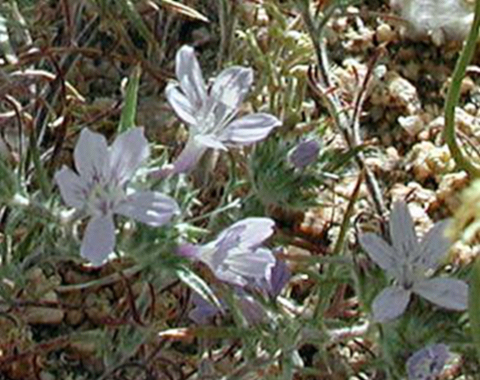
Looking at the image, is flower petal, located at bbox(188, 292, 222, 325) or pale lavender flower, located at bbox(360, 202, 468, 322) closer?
pale lavender flower, located at bbox(360, 202, 468, 322)

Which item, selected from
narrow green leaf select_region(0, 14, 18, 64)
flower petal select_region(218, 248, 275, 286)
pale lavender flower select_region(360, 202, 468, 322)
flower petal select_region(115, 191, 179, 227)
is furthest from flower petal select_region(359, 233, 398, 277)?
narrow green leaf select_region(0, 14, 18, 64)

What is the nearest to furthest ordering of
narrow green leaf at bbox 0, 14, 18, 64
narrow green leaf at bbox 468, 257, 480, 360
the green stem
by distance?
1. narrow green leaf at bbox 468, 257, 480, 360
2. the green stem
3. narrow green leaf at bbox 0, 14, 18, 64

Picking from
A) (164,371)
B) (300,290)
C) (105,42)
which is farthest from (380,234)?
(105,42)

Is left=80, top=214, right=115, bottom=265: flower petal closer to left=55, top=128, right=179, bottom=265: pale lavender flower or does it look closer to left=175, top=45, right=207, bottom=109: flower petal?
left=55, top=128, right=179, bottom=265: pale lavender flower

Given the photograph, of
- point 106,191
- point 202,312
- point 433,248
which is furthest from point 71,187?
point 433,248

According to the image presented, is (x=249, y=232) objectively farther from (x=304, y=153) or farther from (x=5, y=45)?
(x=5, y=45)
